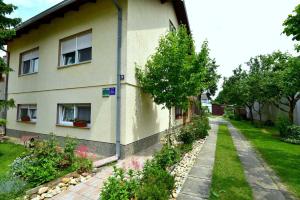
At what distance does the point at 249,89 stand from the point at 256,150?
12814mm

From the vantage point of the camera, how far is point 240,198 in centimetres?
457

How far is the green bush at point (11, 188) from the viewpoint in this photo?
4373 millimetres

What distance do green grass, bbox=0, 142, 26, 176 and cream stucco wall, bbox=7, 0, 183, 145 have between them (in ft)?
4.38

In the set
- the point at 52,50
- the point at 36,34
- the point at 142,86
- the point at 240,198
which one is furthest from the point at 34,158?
the point at 36,34

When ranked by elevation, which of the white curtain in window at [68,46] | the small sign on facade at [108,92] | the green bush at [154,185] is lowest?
the green bush at [154,185]

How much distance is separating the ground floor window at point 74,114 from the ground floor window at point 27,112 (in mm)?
2659

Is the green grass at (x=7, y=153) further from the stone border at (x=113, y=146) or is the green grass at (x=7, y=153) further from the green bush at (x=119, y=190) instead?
the green bush at (x=119, y=190)

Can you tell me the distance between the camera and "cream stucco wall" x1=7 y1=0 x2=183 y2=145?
25.9 ft

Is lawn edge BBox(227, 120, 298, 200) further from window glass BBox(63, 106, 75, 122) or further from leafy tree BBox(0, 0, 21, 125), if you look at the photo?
leafy tree BBox(0, 0, 21, 125)

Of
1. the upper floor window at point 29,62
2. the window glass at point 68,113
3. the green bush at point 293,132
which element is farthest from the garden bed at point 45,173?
the green bush at point 293,132

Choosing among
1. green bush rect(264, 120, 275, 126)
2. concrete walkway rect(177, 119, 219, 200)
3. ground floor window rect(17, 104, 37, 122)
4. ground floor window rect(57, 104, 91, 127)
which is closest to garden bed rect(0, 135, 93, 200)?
ground floor window rect(57, 104, 91, 127)

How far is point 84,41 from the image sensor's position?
905 centimetres

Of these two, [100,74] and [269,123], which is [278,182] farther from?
[269,123]

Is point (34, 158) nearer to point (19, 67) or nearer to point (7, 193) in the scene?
point (7, 193)
